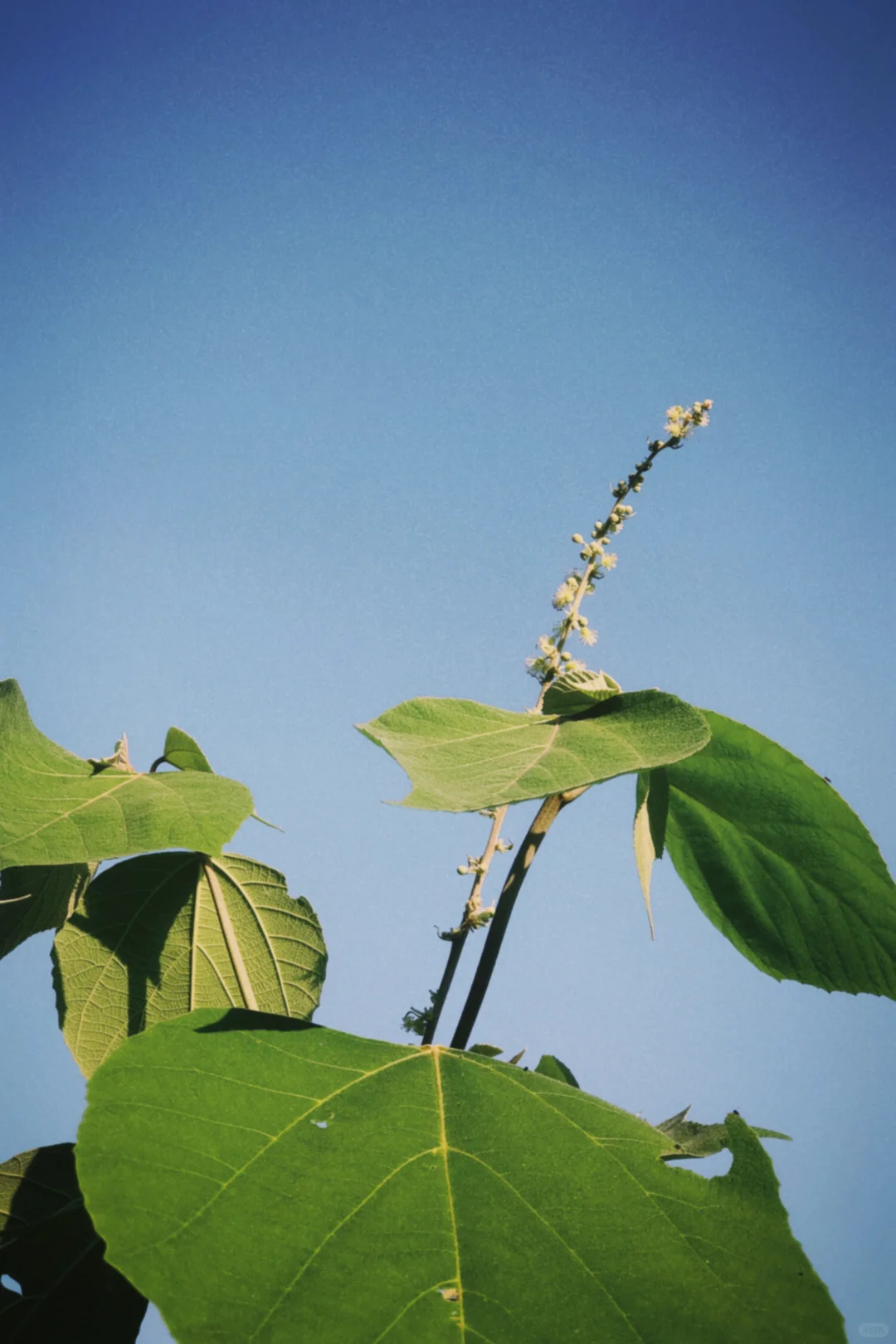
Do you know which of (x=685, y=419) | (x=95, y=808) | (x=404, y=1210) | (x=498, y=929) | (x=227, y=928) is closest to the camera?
(x=404, y=1210)

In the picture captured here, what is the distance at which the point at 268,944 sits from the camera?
153 cm

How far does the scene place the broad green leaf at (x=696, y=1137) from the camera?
1.00m

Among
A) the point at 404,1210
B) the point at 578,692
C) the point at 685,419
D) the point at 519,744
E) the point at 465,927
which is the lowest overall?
the point at 404,1210

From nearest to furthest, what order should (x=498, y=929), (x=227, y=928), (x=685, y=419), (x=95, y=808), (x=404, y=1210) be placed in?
1. (x=404, y=1210)
2. (x=95, y=808)
3. (x=498, y=929)
4. (x=227, y=928)
5. (x=685, y=419)

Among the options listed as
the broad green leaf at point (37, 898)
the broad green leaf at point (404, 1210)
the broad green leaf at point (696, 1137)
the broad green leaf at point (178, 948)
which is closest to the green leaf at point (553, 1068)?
the broad green leaf at point (696, 1137)

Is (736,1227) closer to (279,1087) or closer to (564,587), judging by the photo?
(279,1087)

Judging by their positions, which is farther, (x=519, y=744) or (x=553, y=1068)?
(x=553, y=1068)

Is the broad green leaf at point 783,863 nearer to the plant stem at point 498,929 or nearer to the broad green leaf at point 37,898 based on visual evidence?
the plant stem at point 498,929

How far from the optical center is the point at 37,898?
1383 mm


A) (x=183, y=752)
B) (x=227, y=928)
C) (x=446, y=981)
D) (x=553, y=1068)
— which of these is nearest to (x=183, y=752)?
(x=183, y=752)

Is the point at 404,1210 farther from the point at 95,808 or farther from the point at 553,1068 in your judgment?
the point at 553,1068

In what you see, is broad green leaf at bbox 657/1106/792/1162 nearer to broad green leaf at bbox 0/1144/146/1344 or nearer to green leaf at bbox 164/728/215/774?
broad green leaf at bbox 0/1144/146/1344

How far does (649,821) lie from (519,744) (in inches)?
15.4

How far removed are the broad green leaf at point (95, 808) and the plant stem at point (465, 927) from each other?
1.69 feet
